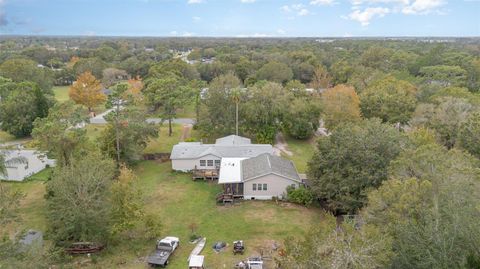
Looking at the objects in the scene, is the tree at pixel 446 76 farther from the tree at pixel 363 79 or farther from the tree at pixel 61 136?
the tree at pixel 61 136

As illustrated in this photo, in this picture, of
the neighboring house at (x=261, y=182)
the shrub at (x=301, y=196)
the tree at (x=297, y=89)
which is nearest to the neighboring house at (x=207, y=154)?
the neighboring house at (x=261, y=182)

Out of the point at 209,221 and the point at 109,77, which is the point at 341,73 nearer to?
the point at 109,77

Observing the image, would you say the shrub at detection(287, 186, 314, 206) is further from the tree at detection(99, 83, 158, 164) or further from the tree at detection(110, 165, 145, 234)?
the tree at detection(99, 83, 158, 164)

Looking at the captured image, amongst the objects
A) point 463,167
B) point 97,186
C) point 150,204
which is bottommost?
point 150,204

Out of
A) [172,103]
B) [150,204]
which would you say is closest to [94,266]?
[150,204]

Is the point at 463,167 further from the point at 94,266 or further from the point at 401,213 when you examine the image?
the point at 94,266

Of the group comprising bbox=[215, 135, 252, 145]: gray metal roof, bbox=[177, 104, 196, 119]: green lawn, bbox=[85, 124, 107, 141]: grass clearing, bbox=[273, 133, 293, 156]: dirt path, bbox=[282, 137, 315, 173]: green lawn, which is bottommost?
bbox=[282, 137, 315, 173]: green lawn

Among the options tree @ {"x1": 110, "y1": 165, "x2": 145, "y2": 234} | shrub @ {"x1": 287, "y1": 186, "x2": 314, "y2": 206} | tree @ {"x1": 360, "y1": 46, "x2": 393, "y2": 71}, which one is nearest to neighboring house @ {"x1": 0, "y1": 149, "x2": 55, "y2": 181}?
tree @ {"x1": 110, "y1": 165, "x2": 145, "y2": 234}

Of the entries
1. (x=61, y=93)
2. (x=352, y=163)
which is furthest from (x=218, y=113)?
(x=61, y=93)
